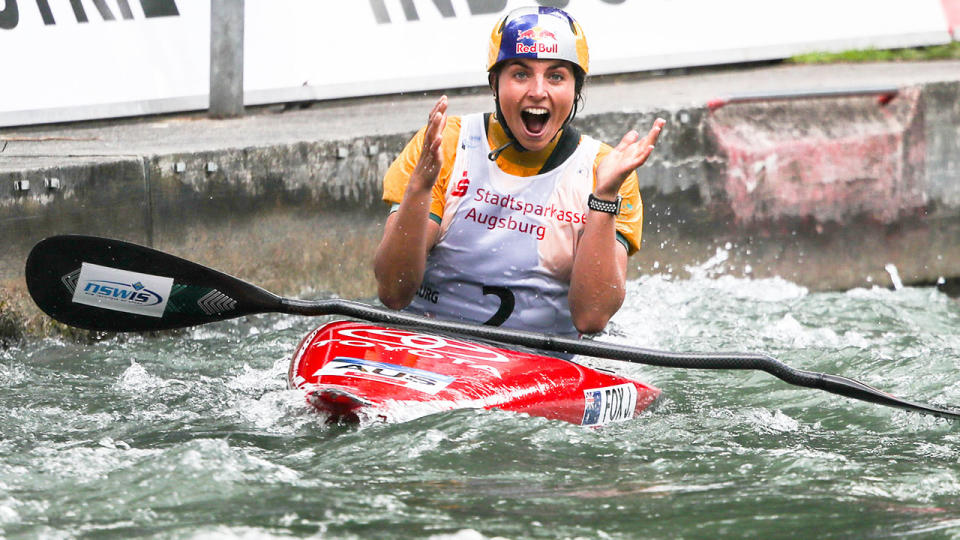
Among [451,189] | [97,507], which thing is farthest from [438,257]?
[97,507]

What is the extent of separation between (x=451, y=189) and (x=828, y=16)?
4.75 m

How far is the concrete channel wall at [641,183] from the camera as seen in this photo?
245 inches

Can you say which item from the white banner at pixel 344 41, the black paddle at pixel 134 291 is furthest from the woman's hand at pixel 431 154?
the white banner at pixel 344 41

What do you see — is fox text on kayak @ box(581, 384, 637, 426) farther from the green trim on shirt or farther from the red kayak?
the green trim on shirt

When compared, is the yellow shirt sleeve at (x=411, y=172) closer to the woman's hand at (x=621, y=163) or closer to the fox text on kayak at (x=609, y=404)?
the woman's hand at (x=621, y=163)

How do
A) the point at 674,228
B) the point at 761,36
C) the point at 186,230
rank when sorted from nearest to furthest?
the point at 186,230 < the point at 674,228 < the point at 761,36

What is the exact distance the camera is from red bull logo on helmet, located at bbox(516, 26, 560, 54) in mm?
4617

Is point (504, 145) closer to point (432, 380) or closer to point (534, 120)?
point (534, 120)

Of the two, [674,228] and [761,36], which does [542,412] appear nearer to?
[674,228]

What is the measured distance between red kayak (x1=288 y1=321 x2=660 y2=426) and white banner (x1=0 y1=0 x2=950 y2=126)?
3194 millimetres

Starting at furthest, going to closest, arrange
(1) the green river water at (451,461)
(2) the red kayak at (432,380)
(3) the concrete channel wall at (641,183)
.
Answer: (3) the concrete channel wall at (641,183) → (2) the red kayak at (432,380) → (1) the green river water at (451,461)

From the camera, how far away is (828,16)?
28.6ft

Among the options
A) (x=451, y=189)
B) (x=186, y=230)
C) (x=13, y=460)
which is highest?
(x=451, y=189)

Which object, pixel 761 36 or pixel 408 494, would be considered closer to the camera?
pixel 408 494
